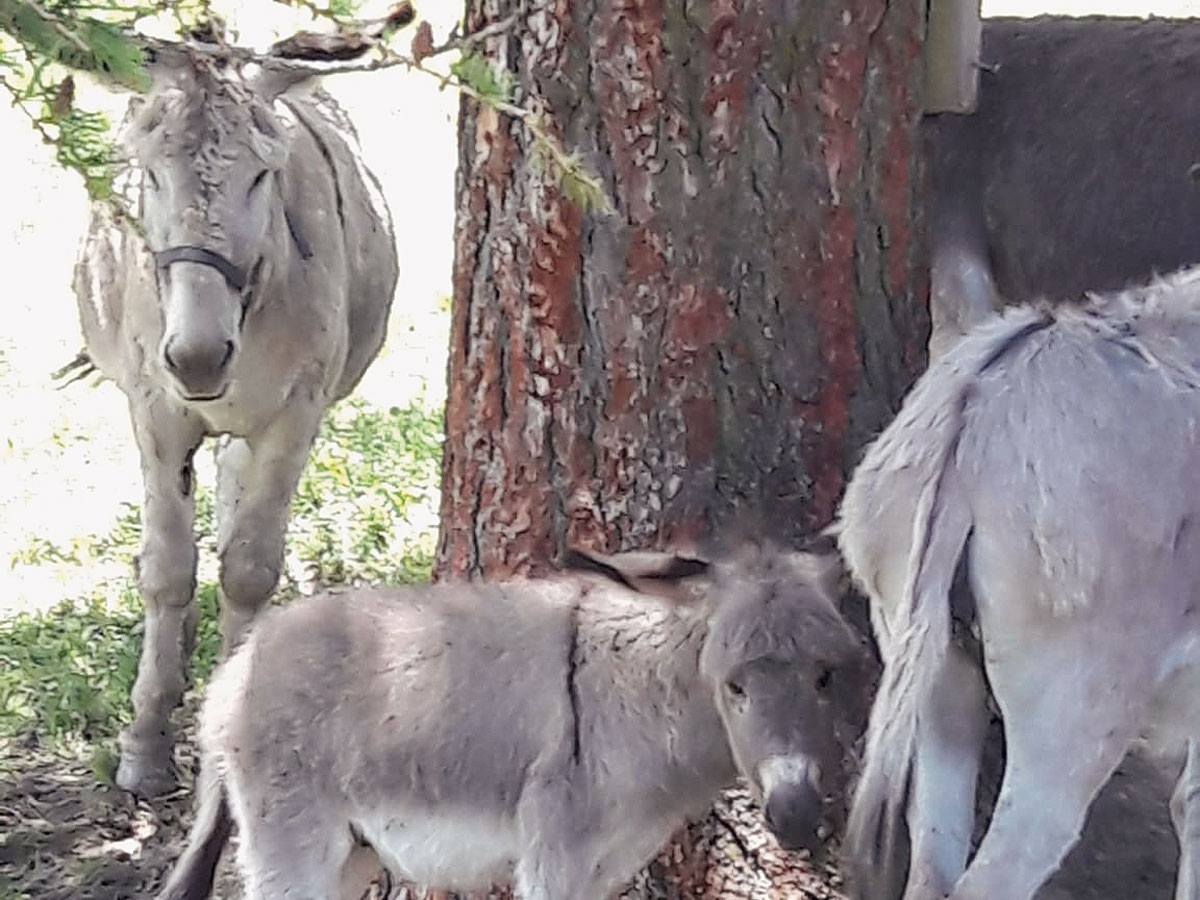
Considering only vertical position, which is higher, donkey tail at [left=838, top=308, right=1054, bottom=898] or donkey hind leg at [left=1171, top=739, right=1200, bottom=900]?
donkey tail at [left=838, top=308, right=1054, bottom=898]

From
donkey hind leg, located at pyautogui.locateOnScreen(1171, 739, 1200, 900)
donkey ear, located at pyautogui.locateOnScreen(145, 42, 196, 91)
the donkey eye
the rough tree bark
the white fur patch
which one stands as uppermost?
donkey ear, located at pyautogui.locateOnScreen(145, 42, 196, 91)

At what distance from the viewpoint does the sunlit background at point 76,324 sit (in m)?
5.98

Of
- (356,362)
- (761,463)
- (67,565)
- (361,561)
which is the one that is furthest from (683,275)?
(67,565)

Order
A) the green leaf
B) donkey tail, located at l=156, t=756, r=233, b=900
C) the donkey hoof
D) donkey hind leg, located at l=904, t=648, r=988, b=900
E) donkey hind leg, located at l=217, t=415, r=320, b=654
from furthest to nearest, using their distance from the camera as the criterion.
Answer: donkey hind leg, located at l=217, t=415, r=320, b=654 → the donkey hoof → donkey tail, located at l=156, t=756, r=233, b=900 → donkey hind leg, located at l=904, t=648, r=988, b=900 → the green leaf

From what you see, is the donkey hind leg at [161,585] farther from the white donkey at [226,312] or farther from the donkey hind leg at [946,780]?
the donkey hind leg at [946,780]

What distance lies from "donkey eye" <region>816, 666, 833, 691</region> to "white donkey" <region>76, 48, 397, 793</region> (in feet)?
5.16

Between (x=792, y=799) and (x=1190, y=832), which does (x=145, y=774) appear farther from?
(x=1190, y=832)

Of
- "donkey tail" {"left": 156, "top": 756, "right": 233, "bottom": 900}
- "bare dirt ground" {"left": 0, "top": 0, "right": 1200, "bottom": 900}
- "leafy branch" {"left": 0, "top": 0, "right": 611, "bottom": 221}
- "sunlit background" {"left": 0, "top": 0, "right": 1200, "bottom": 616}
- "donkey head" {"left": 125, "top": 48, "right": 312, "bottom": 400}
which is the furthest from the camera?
"sunlit background" {"left": 0, "top": 0, "right": 1200, "bottom": 616}

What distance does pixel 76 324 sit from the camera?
7.79m

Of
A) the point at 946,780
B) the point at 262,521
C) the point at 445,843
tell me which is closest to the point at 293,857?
the point at 445,843

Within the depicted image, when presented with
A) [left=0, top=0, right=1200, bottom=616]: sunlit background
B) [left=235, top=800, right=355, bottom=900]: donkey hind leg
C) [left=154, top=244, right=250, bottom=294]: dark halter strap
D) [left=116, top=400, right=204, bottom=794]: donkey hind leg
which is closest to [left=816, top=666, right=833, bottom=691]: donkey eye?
[left=235, top=800, right=355, bottom=900]: donkey hind leg

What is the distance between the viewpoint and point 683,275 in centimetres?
323

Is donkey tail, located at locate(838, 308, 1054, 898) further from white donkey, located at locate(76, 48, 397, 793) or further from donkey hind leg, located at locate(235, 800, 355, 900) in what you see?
white donkey, located at locate(76, 48, 397, 793)

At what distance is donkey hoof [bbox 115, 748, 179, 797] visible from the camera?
4.59 metres
